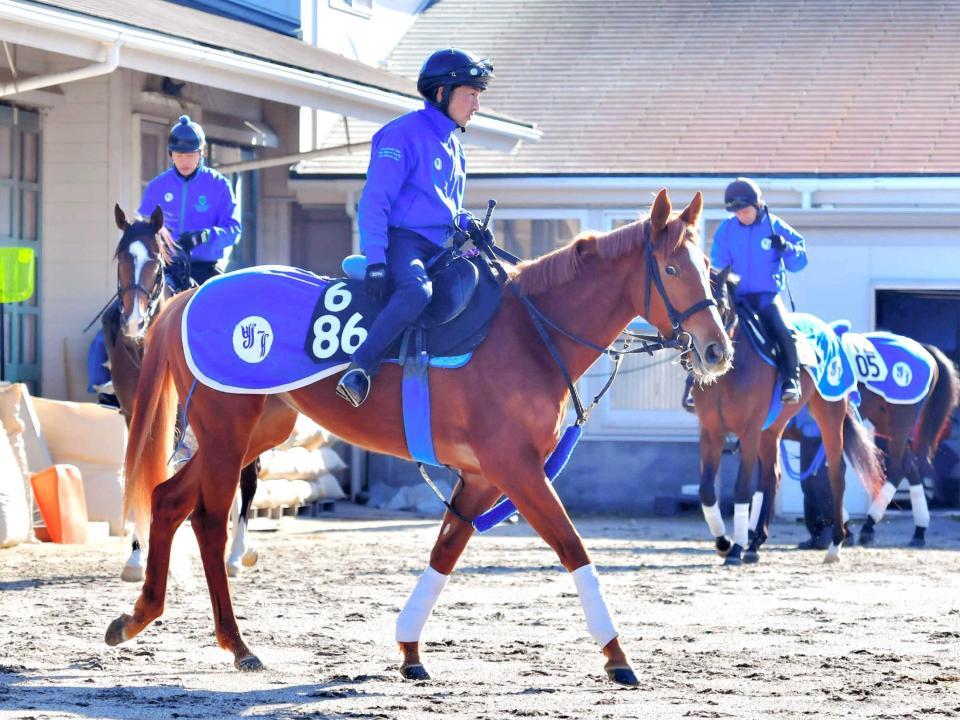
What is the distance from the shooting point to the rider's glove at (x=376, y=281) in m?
7.00

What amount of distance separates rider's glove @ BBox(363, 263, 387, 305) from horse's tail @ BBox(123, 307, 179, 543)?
114 centimetres

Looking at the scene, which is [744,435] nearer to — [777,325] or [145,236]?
[777,325]

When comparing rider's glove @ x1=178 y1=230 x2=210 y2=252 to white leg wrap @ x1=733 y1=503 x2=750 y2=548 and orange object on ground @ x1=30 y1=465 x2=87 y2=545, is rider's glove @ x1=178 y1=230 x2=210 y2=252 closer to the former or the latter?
orange object on ground @ x1=30 y1=465 x2=87 y2=545

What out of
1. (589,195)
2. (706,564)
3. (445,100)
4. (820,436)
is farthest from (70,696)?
(589,195)

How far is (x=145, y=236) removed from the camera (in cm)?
1002

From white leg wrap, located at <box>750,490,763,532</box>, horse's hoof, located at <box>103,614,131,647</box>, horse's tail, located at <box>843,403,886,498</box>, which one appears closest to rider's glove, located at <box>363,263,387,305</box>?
horse's hoof, located at <box>103,614,131,647</box>

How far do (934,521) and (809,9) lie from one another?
7.29m

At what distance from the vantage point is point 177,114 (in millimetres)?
15828

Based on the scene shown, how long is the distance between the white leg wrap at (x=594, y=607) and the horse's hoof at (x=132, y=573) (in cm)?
428

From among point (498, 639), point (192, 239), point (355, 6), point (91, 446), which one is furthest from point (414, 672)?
point (355, 6)

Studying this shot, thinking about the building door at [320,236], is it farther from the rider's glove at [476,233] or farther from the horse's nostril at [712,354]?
the horse's nostril at [712,354]

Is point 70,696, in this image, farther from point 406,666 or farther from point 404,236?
point 404,236

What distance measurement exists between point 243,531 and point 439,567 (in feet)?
13.5

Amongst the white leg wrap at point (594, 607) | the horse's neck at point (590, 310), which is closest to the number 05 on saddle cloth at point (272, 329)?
the horse's neck at point (590, 310)
